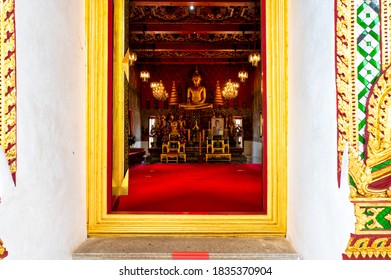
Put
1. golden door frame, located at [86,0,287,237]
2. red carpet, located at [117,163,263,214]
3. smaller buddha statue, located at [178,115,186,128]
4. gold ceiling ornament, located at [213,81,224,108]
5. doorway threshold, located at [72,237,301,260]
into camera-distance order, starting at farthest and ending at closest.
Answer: gold ceiling ornament, located at [213,81,224,108], smaller buddha statue, located at [178,115,186,128], red carpet, located at [117,163,263,214], golden door frame, located at [86,0,287,237], doorway threshold, located at [72,237,301,260]

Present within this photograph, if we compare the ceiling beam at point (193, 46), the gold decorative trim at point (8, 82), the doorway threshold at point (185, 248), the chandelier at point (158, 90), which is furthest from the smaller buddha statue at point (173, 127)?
the gold decorative trim at point (8, 82)

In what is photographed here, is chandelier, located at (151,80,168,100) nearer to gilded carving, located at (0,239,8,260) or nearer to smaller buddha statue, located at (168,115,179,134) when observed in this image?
smaller buddha statue, located at (168,115,179,134)

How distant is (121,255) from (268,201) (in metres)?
1.22

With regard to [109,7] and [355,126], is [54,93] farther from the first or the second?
[355,126]

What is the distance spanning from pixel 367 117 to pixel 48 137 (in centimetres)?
170

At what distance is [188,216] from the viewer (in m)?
2.60

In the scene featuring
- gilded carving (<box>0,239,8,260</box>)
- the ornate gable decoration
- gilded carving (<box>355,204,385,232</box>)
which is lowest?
gilded carving (<box>0,239,8,260</box>)

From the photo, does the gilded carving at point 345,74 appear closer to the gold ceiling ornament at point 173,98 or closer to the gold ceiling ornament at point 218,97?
the gold ceiling ornament at point 218,97

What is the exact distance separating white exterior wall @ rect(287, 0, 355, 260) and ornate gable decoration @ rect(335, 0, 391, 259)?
0.07 m

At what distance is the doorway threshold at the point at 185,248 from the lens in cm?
215

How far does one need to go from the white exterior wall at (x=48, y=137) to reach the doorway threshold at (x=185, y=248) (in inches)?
6.9

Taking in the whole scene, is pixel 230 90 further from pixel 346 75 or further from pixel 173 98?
pixel 346 75

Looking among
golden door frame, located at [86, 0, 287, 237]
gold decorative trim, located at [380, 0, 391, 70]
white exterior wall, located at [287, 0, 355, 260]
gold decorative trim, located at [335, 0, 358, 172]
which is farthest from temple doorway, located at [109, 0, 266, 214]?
gold decorative trim, located at [380, 0, 391, 70]

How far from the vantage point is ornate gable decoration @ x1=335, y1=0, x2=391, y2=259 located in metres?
1.38
